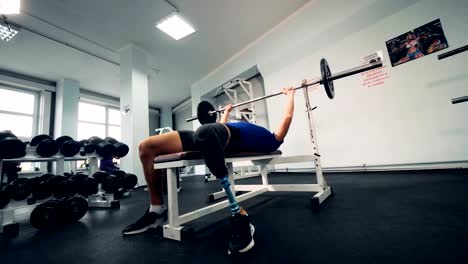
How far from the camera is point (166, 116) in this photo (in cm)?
754

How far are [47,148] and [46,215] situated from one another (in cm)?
60

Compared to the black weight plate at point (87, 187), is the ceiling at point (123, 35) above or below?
above

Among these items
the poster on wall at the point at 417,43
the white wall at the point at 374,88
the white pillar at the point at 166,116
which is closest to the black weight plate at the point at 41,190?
the white wall at the point at 374,88

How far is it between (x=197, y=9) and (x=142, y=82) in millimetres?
1642

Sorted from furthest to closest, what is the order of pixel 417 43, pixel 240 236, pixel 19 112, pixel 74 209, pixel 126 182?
pixel 19 112
pixel 417 43
pixel 126 182
pixel 74 209
pixel 240 236

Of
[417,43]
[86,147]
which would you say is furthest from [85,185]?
[417,43]

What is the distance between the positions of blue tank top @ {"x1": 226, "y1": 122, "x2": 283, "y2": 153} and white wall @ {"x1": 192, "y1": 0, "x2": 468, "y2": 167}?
206 cm

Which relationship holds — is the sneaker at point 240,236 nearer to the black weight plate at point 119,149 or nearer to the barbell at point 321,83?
the barbell at point 321,83

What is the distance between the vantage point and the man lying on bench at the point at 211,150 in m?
0.84

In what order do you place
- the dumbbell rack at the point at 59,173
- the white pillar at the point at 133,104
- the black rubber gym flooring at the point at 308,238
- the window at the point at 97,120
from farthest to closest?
the window at the point at 97,120
the white pillar at the point at 133,104
the dumbbell rack at the point at 59,173
the black rubber gym flooring at the point at 308,238

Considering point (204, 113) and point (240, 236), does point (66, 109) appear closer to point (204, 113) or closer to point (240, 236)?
point (204, 113)

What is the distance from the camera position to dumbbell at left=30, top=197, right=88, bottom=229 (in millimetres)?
1271

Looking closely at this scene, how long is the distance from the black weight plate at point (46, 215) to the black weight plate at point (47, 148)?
48 centimetres

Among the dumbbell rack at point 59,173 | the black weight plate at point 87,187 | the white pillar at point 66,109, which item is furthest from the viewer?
the white pillar at point 66,109
